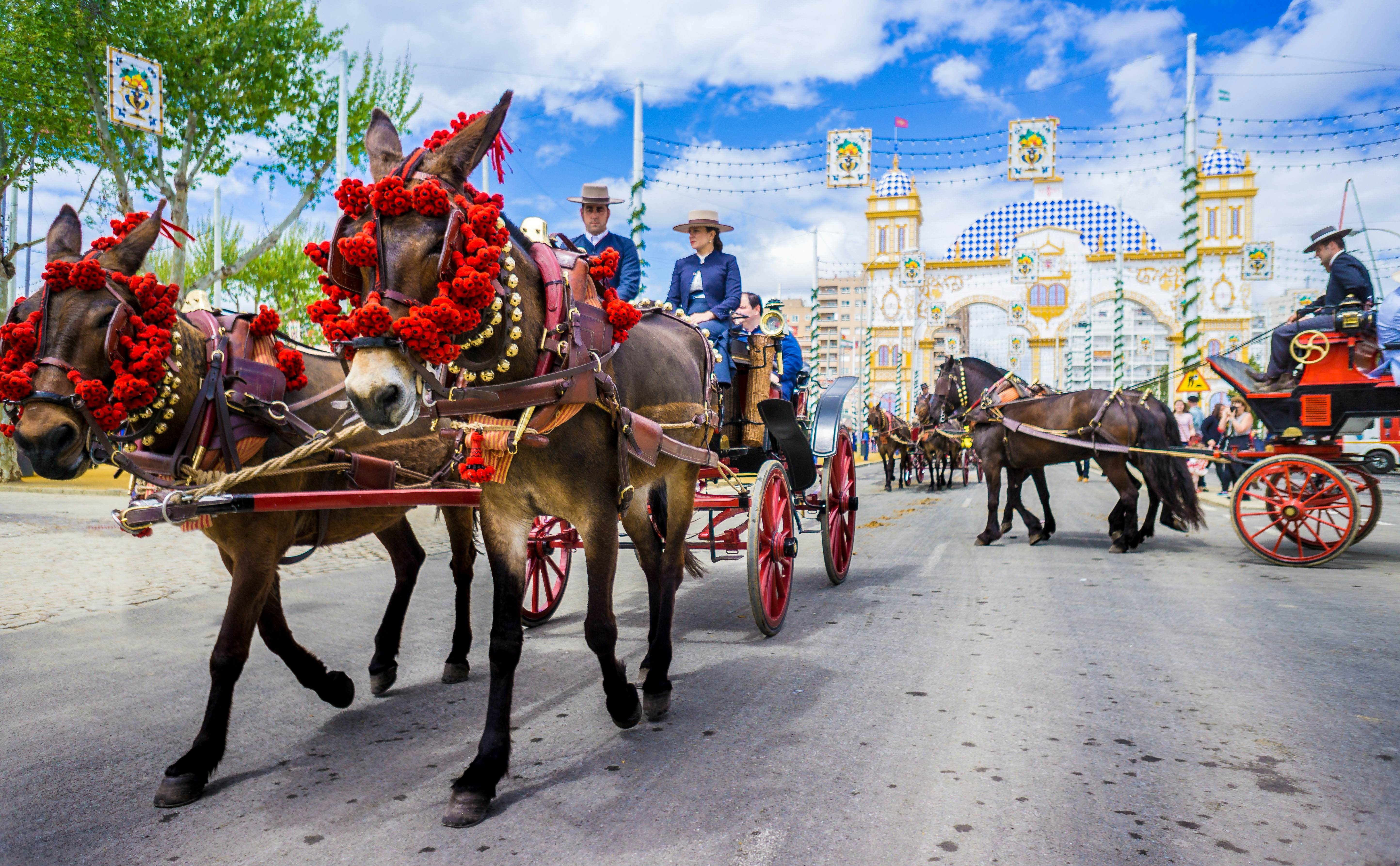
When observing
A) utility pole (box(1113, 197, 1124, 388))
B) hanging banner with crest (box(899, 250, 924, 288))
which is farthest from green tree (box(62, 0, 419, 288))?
hanging banner with crest (box(899, 250, 924, 288))

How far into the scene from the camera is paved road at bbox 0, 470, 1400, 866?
2627 mm

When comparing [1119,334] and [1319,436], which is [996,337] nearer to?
[1119,334]

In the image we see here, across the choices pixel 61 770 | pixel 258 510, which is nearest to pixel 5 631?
pixel 61 770

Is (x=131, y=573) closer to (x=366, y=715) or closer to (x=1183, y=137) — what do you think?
(x=366, y=715)

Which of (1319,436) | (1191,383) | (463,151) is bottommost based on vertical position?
(1319,436)

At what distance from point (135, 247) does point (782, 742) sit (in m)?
3.17

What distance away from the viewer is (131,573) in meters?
7.34

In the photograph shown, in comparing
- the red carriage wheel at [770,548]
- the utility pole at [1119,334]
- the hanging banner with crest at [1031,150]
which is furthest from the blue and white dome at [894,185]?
the red carriage wheel at [770,548]

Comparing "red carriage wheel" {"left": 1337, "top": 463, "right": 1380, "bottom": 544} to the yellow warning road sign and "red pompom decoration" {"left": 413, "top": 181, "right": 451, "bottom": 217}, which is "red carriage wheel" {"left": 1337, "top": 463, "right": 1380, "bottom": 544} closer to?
the yellow warning road sign

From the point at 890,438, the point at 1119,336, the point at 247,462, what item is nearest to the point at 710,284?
the point at 247,462

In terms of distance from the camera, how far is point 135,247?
3240 mm

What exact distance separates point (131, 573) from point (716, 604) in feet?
16.9

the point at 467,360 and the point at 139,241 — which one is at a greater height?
the point at 139,241

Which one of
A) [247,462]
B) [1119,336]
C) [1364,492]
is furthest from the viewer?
[1119,336]
